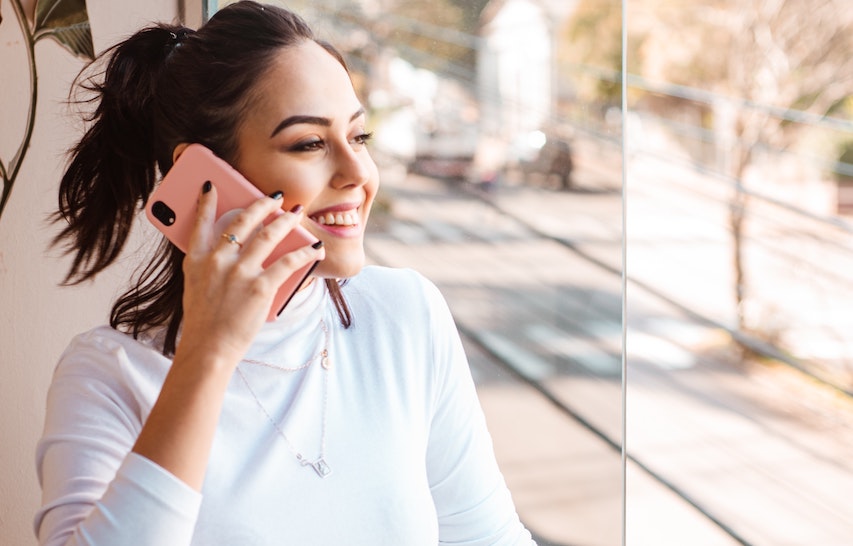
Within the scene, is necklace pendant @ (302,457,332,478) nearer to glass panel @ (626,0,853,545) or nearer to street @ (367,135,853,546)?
street @ (367,135,853,546)

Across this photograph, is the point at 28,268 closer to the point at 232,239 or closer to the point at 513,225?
the point at 232,239

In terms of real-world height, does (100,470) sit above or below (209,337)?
below

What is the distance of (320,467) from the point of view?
840 mm

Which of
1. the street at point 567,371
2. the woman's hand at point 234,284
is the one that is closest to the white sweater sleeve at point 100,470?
the woman's hand at point 234,284

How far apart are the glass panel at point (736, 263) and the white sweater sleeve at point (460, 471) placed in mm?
3956

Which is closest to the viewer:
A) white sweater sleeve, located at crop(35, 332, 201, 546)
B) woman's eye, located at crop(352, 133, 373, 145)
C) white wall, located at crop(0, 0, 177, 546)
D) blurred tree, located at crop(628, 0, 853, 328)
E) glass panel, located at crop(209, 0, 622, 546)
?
white sweater sleeve, located at crop(35, 332, 201, 546)

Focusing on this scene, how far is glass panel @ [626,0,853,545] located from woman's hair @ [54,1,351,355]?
4175 mm

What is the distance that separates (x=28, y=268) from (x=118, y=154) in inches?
13.4

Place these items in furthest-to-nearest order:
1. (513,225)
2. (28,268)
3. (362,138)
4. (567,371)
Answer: (513,225) < (567,371) < (28,268) < (362,138)

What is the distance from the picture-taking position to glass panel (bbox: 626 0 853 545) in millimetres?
A: 4980

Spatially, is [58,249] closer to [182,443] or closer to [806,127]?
[182,443]

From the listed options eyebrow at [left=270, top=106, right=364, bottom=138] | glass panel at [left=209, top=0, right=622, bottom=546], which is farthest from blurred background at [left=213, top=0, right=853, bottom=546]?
eyebrow at [left=270, top=106, right=364, bottom=138]

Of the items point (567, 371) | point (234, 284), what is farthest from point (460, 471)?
point (567, 371)

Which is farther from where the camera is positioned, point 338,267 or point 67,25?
point 67,25
